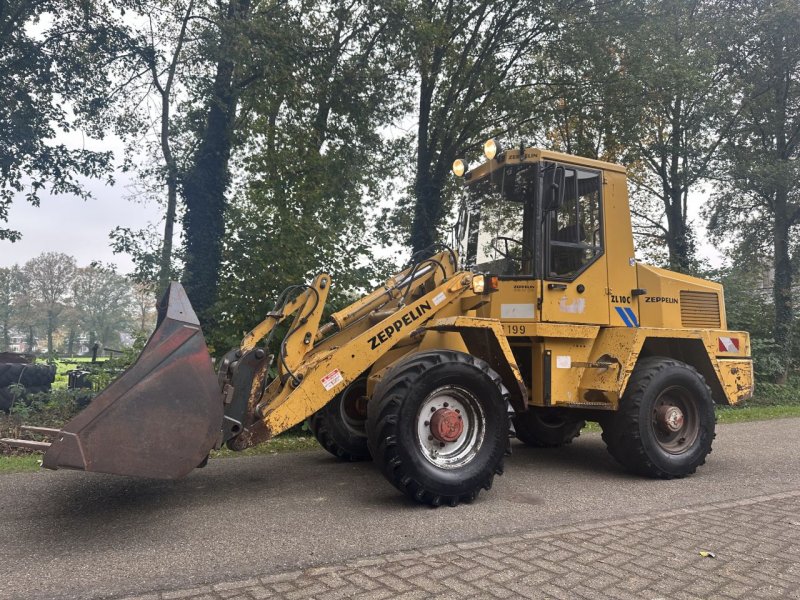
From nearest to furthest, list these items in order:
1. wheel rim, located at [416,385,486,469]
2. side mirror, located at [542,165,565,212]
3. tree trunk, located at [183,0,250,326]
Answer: wheel rim, located at [416,385,486,469] < side mirror, located at [542,165,565,212] < tree trunk, located at [183,0,250,326]

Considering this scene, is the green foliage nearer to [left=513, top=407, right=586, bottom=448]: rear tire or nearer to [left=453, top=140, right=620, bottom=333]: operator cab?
[left=513, top=407, right=586, bottom=448]: rear tire

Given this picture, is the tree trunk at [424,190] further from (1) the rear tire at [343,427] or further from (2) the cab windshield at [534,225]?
(1) the rear tire at [343,427]

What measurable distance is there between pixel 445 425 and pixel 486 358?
1.01 metres

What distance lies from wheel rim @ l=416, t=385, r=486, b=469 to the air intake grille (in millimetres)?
2987

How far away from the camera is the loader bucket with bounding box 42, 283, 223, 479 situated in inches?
146

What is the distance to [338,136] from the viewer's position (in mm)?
13523

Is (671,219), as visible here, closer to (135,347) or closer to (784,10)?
(784,10)

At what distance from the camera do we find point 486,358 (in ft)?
18.8

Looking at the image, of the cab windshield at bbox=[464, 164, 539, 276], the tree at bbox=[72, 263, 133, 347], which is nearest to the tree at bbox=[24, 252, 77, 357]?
the tree at bbox=[72, 263, 133, 347]

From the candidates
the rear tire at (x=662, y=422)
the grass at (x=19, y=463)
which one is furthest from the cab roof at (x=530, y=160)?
the grass at (x=19, y=463)

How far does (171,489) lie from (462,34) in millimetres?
13015

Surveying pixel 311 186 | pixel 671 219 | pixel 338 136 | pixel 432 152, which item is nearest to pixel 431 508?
pixel 311 186

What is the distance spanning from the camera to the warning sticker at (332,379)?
16.2 ft

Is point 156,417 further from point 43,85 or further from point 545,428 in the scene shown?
point 43,85
